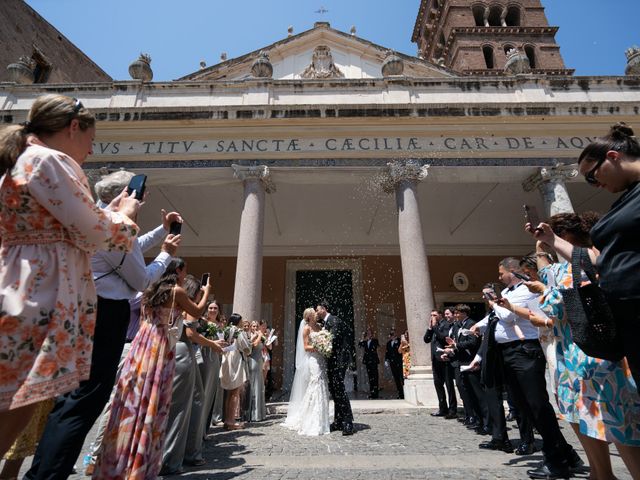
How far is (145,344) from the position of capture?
2.80m

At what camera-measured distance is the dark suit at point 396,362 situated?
1095 centimetres

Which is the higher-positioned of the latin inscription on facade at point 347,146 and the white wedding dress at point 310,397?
the latin inscription on facade at point 347,146

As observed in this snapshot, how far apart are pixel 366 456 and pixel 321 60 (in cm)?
1317

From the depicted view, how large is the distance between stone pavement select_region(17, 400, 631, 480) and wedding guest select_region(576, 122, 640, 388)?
191cm

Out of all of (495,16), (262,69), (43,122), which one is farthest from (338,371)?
(495,16)

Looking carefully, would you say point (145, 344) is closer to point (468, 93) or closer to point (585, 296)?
point (585, 296)

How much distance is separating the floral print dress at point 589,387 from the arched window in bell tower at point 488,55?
86.6ft

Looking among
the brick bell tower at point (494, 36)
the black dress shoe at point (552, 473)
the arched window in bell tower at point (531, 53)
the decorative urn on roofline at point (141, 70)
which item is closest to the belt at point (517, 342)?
the black dress shoe at point (552, 473)

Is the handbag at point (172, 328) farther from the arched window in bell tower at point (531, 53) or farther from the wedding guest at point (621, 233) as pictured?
the arched window in bell tower at point (531, 53)

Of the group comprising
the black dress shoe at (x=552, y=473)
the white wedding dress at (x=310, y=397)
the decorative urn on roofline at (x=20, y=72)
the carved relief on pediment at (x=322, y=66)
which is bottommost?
the black dress shoe at (x=552, y=473)

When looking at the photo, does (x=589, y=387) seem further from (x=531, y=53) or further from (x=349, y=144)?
(x=531, y=53)

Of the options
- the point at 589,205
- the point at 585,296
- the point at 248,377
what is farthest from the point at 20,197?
the point at 589,205

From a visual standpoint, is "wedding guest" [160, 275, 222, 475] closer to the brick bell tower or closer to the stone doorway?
the stone doorway

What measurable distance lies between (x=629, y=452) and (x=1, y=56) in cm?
2139
